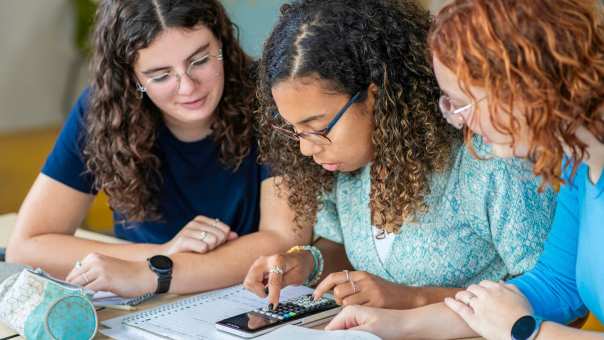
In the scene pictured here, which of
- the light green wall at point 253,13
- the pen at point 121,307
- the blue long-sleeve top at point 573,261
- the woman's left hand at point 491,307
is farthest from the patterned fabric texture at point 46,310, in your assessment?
the light green wall at point 253,13

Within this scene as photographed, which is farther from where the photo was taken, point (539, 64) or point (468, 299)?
point (468, 299)

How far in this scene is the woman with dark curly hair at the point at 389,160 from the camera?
59.9 inches

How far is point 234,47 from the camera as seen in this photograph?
1.97 metres

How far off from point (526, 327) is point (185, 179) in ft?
3.33

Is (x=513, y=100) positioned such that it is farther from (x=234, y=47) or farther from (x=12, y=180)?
(x=12, y=180)

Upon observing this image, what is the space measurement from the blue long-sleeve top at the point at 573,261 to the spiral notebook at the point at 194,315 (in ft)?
1.56

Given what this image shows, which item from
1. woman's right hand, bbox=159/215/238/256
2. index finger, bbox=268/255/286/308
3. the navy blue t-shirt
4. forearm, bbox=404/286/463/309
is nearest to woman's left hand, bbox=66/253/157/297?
woman's right hand, bbox=159/215/238/256

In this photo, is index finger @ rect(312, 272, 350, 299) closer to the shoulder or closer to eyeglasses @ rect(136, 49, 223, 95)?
the shoulder

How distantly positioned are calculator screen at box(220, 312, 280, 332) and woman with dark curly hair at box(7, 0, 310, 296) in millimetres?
278

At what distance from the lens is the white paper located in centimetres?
139

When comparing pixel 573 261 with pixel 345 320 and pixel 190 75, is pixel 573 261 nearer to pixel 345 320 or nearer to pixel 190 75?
pixel 345 320

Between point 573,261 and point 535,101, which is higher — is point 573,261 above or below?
below

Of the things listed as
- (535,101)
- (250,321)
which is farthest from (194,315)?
(535,101)

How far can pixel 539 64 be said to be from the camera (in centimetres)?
114
